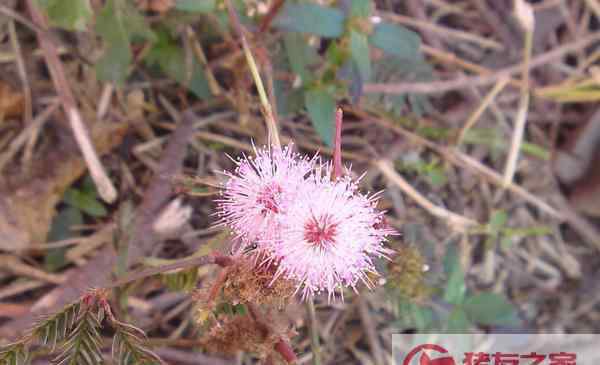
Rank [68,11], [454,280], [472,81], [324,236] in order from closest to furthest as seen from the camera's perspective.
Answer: [324,236], [68,11], [454,280], [472,81]

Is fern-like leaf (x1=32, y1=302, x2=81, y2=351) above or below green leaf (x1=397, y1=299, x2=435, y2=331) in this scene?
below

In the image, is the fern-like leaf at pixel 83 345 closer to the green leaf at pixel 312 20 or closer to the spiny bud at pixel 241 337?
the spiny bud at pixel 241 337

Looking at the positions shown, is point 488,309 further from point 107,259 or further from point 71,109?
point 71,109

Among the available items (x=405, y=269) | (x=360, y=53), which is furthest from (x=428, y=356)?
(x=360, y=53)

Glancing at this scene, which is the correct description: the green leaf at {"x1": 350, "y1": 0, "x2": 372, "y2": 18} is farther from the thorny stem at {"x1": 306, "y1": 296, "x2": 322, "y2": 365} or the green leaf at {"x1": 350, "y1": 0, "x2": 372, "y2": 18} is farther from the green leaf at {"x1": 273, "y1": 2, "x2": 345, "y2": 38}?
the thorny stem at {"x1": 306, "y1": 296, "x2": 322, "y2": 365}

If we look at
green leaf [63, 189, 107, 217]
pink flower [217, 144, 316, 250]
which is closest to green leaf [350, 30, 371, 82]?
pink flower [217, 144, 316, 250]
